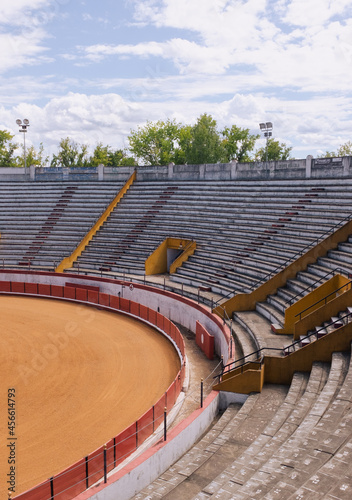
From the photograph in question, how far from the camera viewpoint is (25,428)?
1487 cm

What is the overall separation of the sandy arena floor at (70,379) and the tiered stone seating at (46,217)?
9.88m

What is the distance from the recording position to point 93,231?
4031cm

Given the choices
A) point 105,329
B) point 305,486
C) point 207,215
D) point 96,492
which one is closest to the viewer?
point 305,486

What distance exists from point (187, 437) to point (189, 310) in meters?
13.0

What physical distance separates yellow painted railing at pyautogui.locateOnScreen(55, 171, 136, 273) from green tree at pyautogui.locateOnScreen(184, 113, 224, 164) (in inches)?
1193

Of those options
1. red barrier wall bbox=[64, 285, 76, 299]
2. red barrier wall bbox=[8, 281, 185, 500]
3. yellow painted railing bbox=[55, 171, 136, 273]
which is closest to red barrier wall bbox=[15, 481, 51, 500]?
red barrier wall bbox=[8, 281, 185, 500]

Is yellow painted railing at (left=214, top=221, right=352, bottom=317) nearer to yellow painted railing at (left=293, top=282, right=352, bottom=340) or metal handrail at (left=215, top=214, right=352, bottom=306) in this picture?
metal handrail at (left=215, top=214, right=352, bottom=306)

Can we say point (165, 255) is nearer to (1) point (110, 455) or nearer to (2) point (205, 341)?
(2) point (205, 341)

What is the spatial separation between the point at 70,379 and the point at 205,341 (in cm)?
692

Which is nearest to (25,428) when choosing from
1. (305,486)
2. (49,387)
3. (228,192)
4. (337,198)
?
(49,387)

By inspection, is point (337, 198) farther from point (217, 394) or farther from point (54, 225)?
point (54, 225)

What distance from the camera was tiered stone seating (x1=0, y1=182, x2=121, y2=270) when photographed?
128ft

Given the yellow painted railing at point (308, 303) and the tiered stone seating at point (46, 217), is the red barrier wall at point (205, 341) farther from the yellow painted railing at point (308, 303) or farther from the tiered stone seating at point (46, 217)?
the tiered stone seating at point (46, 217)

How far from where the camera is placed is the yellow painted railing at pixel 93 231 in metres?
37.1
